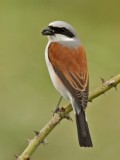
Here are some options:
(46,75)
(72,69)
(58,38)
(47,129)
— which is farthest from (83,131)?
(46,75)

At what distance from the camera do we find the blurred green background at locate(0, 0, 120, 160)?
625 cm

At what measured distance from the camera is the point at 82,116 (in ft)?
15.2

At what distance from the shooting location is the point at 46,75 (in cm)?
697

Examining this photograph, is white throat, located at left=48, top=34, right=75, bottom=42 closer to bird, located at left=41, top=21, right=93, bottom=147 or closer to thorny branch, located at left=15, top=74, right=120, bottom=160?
bird, located at left=41, top=21, right=93, bottom=147

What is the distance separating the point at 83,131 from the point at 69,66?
2.06 ft

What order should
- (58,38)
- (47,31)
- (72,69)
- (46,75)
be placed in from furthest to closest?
(46,75)
(58,38)
(47,31)
(72,69)

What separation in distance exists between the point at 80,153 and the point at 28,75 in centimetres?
110

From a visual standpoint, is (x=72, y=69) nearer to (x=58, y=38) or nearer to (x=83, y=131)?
(x=58, y=38)

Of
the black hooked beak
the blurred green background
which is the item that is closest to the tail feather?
the black hooked beak

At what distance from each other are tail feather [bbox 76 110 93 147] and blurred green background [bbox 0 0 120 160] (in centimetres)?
110

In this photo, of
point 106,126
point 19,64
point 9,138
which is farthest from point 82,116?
point 19,64

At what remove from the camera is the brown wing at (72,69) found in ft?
15.7

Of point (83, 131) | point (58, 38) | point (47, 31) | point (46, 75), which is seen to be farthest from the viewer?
point (46, 75)

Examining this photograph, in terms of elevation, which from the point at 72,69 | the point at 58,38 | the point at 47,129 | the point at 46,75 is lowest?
the point at 46,75
